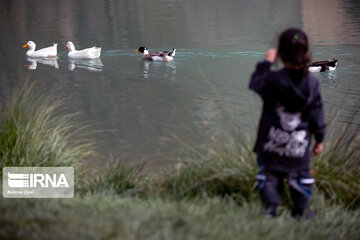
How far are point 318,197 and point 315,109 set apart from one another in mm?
881

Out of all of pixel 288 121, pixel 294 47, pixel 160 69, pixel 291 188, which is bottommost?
pixel 160 69

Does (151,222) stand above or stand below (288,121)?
below

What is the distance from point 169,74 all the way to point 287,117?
890 cm

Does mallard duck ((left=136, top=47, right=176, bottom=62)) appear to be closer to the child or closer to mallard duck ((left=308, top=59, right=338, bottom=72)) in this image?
mallard duck ((left=308, top=59, right=338, bottom=72))

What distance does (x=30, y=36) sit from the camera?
798 inches

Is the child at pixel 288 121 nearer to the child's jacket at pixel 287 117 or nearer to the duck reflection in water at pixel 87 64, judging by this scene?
the child's jacket at pixel 287 117

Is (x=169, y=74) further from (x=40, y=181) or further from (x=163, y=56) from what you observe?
(x=40, y=181)

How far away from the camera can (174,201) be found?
3.85 meters

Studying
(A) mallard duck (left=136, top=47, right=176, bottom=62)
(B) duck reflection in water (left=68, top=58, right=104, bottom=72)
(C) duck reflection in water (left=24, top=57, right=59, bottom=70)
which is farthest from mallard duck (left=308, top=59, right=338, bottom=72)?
(C) duck reflection in water (left=24, top=57, right=59, bottom=70)

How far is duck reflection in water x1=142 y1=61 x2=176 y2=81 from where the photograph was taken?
40.8ft

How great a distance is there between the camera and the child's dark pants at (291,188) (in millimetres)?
3855

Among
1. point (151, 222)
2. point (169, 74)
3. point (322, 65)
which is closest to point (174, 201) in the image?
point (151, 222)

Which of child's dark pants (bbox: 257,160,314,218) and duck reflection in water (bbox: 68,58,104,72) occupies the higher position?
child's dark pants (bbox: 257,160,314,218)

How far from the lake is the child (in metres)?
0.49
